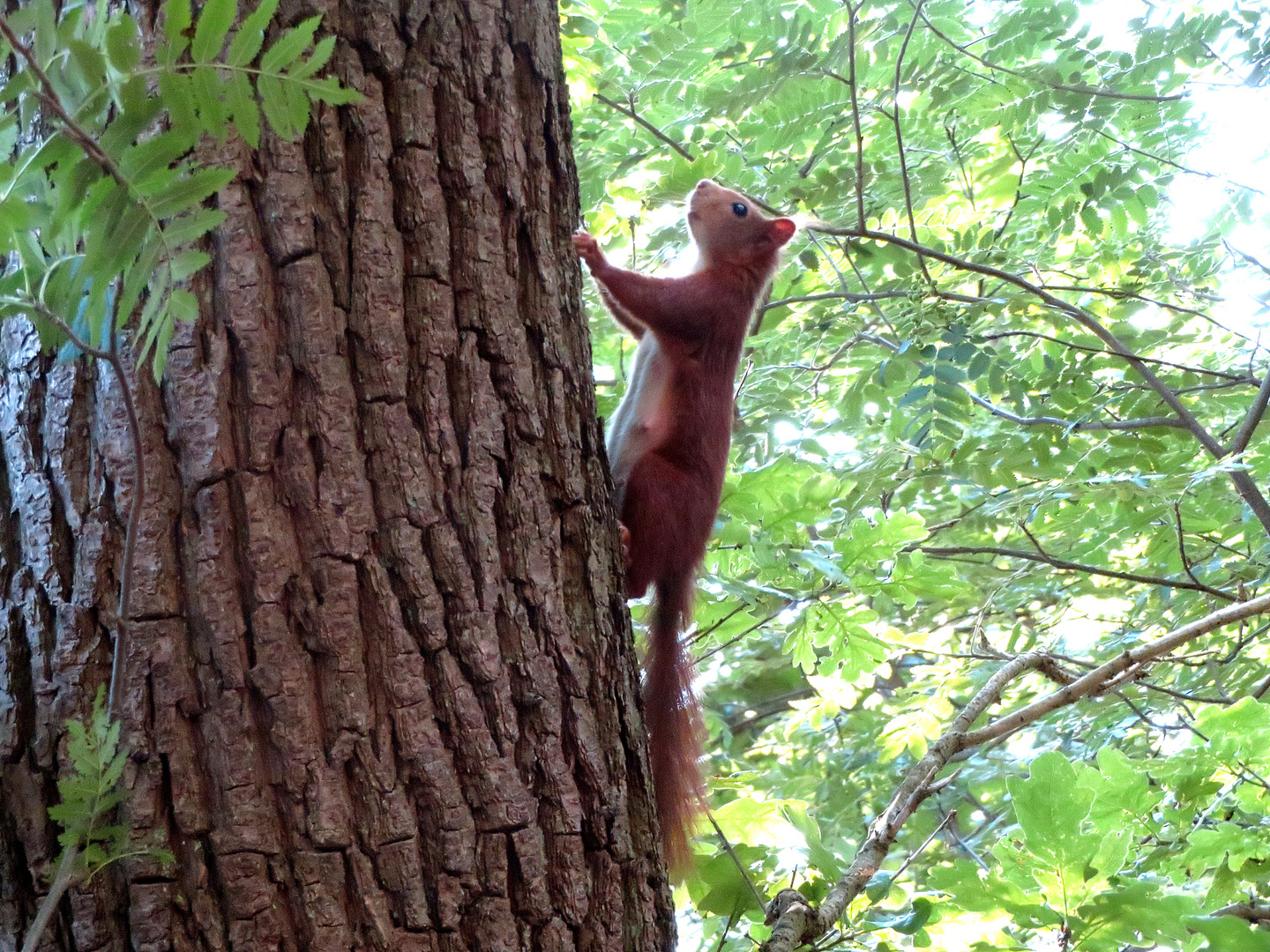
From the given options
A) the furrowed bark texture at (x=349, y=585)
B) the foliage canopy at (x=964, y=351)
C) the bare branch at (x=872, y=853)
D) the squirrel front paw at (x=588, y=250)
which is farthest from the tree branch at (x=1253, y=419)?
the furrowed bark texture at (x=349, y=585)

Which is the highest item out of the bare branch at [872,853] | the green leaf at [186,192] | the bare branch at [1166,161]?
the bare branch at [1166,161]

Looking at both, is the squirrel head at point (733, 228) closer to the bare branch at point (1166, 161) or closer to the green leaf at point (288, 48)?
the bare branch at point (1166, 161)

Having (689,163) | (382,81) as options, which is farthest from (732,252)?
(382,81)

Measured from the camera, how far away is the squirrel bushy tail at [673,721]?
1.75m

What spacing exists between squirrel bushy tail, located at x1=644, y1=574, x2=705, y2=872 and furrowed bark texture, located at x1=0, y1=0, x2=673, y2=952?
0.49 meters

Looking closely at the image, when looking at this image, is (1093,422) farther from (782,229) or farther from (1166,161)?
(782,229)

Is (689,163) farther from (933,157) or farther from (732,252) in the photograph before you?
(933,157)

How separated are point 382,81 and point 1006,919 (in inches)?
58.1

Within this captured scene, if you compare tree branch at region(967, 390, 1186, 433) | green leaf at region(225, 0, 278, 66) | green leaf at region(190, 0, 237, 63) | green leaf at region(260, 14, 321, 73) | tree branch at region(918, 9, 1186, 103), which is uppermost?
tree branch at region(918, 9, 1186, 103)

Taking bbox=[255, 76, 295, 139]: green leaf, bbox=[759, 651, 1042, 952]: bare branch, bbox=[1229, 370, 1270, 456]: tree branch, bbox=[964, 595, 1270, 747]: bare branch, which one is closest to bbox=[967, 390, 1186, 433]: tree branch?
bbox=[1229, 370, 1270, 456]: tree branch

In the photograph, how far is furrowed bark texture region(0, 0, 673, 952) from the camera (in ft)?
3.40

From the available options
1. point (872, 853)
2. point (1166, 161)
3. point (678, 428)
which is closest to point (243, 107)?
point (872, 853)

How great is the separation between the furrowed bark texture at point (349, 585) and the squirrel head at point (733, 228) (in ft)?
7.27

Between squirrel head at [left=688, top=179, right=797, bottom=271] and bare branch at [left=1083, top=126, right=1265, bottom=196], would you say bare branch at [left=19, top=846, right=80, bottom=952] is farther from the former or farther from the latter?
bare branch at [left=1083, top=126, right=1265, bottom=196]
